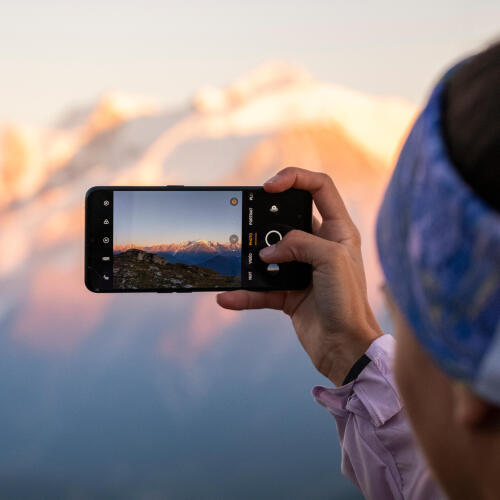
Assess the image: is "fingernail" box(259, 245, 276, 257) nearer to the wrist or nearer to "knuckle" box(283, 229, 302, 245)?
"knuckle" box(283, 229, 302, 245)

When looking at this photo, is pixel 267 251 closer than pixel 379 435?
No

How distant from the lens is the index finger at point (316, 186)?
35.1 inches

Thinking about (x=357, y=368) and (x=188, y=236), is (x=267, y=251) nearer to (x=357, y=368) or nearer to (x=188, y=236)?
(x=188, y=236)

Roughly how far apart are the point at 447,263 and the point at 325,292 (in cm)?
56

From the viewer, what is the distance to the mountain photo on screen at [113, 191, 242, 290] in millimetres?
904

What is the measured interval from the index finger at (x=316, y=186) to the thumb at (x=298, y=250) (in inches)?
2.0

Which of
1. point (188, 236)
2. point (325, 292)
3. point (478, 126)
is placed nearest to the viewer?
point (478, 126)

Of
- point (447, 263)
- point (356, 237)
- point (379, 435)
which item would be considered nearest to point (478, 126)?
point (447, 263)

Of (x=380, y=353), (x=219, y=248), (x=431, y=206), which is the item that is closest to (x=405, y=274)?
(x=431, y=206)

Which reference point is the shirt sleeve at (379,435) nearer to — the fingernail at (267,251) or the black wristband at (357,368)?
the black wristband at (357,368)

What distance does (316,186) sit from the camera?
90 centimetres

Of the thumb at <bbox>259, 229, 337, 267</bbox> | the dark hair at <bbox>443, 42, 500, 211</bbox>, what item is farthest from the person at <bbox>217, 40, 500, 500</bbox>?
the thumb at <bbox>259, 229, 337, 267</bbox>

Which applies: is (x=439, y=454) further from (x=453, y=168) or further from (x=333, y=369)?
(x=333, y=369)

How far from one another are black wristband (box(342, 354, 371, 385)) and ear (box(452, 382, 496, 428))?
0.47m
